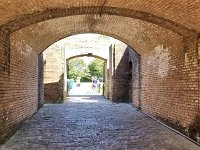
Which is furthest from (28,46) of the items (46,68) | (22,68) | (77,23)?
(46,68)

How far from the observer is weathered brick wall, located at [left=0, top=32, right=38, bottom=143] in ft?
25.7

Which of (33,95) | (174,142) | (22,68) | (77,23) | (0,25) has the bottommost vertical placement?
(174,142)

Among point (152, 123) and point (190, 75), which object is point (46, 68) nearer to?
point (152, 123)

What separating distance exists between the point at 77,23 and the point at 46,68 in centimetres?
778

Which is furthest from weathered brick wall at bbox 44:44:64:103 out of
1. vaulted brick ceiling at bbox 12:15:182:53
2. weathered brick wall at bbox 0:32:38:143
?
weathered brick wall at bbox 0:32:38:143

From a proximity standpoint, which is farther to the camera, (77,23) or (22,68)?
(77,23)

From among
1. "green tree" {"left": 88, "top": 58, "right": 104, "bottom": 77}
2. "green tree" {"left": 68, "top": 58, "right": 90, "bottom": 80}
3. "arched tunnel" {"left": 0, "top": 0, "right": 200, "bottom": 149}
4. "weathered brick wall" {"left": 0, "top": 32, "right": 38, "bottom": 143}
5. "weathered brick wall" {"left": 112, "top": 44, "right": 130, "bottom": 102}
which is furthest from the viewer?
"green tree" {"left": 68, "top": 58, "right": 90, "bottom": 80}

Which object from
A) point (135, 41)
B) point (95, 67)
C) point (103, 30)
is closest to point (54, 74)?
point (103, 30)

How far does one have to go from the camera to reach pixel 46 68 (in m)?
20.3

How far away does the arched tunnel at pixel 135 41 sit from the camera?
7.22m

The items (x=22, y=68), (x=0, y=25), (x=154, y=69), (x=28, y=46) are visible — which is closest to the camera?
Result: (x=0, y=25)

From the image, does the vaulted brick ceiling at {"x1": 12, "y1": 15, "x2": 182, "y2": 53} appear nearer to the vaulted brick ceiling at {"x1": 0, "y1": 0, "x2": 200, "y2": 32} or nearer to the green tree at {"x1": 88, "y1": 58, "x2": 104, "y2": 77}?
the vaulted brick ceiling at {"x1": 0, "y1": 0, "x2": 200, "y2": 32}

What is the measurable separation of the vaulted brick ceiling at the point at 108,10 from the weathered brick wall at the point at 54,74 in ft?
38.9

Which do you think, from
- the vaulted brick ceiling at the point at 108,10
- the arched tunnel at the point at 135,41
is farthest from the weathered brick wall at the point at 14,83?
the vaulted brick ceiling at the point at 108,10
